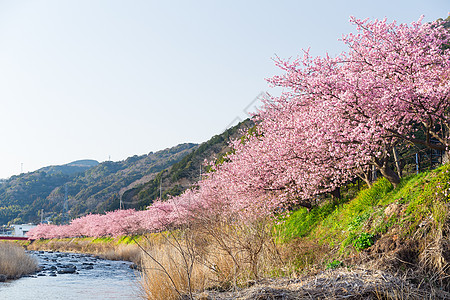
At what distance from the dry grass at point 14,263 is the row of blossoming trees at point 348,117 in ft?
45.2

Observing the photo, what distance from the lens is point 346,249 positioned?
8.99 metres

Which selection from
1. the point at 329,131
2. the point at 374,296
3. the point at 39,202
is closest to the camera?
the point at 374,296

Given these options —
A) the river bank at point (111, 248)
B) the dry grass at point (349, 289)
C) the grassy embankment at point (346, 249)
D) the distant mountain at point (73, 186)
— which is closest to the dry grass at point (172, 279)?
the grassy embankment at point (346, 249)

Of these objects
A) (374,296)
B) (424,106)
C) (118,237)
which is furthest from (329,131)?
(118,237)

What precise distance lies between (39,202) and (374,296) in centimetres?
→ 17648

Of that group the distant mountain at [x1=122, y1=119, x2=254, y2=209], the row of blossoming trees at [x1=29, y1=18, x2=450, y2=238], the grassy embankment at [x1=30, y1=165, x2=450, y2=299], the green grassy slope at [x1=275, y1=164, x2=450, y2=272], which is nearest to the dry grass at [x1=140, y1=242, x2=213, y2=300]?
the grassy embankment at [x1=30, y1=165, x2=450, y2=299]

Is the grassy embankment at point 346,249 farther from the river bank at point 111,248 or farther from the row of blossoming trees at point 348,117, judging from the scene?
the river bank at point 111,248

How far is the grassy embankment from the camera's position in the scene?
7.09 meters

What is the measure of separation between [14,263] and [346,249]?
1989cm

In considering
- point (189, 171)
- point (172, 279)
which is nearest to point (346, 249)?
point (172, 279)

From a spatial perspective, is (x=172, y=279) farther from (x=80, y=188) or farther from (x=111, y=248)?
A: (x=80, y=188)

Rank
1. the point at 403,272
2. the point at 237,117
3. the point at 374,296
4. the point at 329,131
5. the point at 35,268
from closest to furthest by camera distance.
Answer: the point at 374,296
the point at 403,272
the point at 237,117
the point at 329,131
the point at 35,268

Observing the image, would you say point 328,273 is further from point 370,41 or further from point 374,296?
point 370,41

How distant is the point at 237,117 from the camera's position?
8.55 metres
